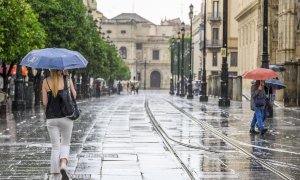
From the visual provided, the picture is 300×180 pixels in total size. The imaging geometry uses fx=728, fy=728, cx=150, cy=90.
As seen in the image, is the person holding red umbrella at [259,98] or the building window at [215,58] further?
the building window at [215,58]

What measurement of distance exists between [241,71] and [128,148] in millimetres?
60282

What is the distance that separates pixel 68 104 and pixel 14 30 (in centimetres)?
1931

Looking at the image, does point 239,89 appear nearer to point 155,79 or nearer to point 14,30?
point 14,30

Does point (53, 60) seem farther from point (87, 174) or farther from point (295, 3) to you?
point (295, 3)

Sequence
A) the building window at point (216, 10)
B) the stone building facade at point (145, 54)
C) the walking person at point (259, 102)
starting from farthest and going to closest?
the stone building facade at point (145, 54) < the building window at point (216, 10) < the walking person at point (259, 102)

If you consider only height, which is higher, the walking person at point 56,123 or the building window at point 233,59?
the building window at point 233,59

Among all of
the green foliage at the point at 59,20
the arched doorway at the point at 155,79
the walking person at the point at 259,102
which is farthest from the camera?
the arched doorway at the point at 155,79

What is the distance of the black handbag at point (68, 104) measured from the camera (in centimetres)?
1065

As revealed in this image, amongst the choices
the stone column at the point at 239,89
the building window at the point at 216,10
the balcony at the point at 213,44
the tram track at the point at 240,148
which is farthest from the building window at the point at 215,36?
the tram track at the point at 240,148

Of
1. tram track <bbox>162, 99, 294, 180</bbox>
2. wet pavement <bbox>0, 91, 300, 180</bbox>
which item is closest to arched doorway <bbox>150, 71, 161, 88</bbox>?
tram track <bbox>162, 99, 294, 180</bbox>

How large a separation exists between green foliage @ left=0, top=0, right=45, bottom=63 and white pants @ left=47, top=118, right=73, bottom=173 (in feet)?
54.5

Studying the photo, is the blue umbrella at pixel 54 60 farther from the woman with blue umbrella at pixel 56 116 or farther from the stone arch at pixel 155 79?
the stone arch at pixel 155 79

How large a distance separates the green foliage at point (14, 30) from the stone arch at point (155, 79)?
149 meters

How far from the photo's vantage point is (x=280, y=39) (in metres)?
48.3
